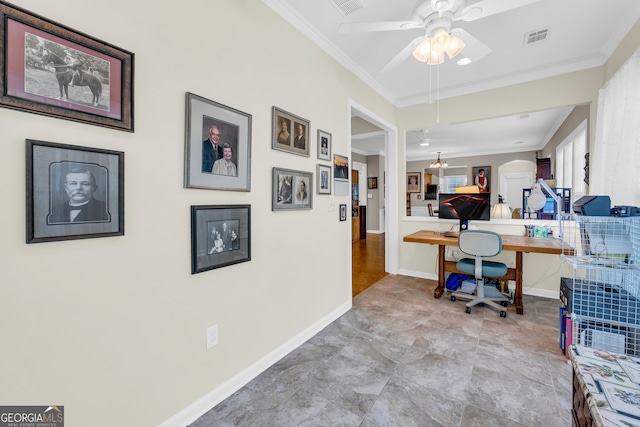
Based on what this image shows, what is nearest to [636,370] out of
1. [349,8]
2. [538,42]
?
[349,8]

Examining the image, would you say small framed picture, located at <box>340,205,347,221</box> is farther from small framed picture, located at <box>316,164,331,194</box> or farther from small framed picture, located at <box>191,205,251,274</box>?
small framed picture, located at <box>191,205,251,274</box>

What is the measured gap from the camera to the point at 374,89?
3496 millimetres

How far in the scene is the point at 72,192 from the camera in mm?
1080

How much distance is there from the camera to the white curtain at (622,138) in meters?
2.06

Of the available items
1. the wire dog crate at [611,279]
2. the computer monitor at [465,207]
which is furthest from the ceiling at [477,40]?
the computer monitor at [465,207]

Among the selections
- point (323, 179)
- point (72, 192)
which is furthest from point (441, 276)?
point (72, 192)

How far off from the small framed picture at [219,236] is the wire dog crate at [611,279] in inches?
74.2

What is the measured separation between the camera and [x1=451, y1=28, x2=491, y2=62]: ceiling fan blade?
1.83 m

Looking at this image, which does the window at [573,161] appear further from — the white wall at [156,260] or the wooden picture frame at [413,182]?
the wooden picture frame at [413,182]

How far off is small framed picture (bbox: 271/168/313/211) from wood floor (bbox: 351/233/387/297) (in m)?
1.68

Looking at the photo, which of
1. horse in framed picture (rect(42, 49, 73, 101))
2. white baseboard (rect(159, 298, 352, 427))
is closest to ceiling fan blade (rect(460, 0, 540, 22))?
horse in framed picture (rect(42, 49, 73, 101))

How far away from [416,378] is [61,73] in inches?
96.7

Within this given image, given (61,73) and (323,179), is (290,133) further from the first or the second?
(61,73)

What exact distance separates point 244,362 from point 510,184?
8.82 m
